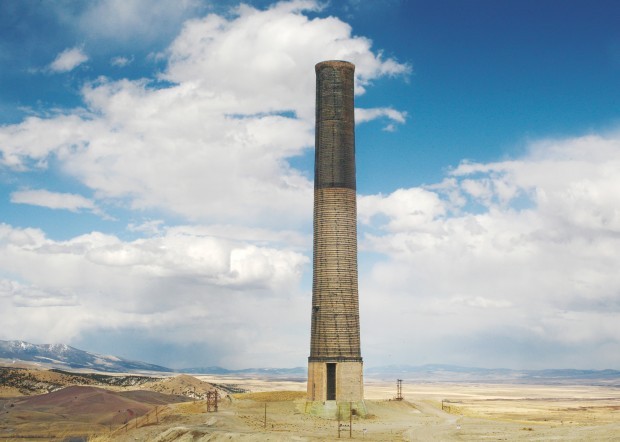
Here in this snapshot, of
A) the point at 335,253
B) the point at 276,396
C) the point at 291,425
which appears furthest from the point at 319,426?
the point at 276,396

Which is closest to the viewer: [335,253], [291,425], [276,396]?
[291,425]

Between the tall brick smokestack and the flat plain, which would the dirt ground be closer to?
the flat plain

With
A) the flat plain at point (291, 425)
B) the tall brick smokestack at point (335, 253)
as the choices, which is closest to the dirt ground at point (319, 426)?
the flat plain at point (291, 425)

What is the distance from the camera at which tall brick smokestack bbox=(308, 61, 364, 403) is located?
141 feet

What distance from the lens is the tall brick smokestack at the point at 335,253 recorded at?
42875mm

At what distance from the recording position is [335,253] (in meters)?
43.5

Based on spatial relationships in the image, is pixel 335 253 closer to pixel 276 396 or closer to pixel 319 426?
pixel 319 426

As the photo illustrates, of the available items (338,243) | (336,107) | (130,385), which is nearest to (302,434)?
(338,243)

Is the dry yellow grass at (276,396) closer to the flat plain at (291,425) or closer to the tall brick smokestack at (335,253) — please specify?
the flat plain at (291,425)

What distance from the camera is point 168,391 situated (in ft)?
245

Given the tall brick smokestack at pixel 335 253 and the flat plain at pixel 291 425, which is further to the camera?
the tall brick smokestack at pixel 335 253

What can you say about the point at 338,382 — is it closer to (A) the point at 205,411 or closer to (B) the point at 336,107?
(A) the point at 205,411

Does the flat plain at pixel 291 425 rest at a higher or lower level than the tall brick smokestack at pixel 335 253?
lower

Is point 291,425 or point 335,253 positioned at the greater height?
point 335,253
